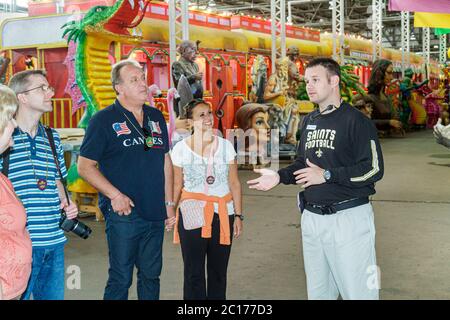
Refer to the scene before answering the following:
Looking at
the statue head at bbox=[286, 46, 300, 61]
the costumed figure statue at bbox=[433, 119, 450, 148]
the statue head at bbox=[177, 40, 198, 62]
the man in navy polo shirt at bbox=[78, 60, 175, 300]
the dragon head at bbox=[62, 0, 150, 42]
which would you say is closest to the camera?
the man in navy polo shirt at bbox=[78, 60, 175, 300]

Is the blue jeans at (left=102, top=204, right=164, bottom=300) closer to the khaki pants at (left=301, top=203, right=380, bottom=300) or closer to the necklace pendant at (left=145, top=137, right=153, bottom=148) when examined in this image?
the necklace pendant at (left=145, top=137, right=153, bottom=148)

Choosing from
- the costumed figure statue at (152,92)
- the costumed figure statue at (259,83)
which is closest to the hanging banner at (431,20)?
the costumed figure statue at (259,83)

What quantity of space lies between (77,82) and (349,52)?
64.5 feet

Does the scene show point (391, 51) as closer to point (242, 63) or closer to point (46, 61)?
point (242, 63)

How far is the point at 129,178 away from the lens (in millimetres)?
3244

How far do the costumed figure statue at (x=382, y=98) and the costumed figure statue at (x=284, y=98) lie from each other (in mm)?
5595

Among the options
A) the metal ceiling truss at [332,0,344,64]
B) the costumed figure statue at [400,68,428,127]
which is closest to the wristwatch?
the metal ceiling truss at [332,0,344,64]

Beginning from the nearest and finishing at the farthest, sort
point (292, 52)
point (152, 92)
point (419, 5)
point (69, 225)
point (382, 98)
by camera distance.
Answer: point (69, 225) → point (152, 92) → point (419, 5) → point (292, 52) → point (382, 98)

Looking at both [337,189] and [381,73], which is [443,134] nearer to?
[381,73]

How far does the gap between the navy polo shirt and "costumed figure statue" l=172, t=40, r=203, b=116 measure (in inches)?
211

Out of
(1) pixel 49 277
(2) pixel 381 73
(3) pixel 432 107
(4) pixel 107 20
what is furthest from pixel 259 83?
(3) pixel 432 107

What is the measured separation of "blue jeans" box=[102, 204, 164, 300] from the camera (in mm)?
3242

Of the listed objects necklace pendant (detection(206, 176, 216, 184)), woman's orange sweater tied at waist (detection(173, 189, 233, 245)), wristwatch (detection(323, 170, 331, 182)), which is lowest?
woman's orange sweater tied at waist (detection(173, 189, 233, 245))

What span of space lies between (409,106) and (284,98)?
10.2 m
